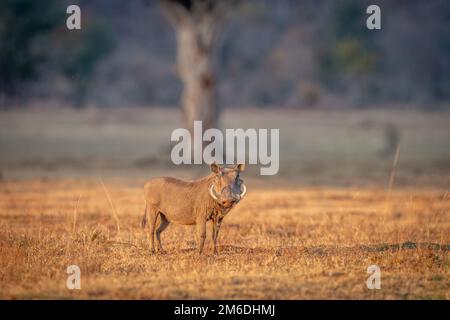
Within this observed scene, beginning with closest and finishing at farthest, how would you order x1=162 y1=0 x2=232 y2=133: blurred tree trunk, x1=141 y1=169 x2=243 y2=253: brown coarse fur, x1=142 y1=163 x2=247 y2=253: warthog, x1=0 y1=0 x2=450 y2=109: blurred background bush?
x1=142 y1=163 x2=247 y2=253: warthog
x1=141 y1=169 x2=243 y2=253: brown coarse fur
x1=162 y1=0 x2=232 y2=133: blurred tree trunk
x1=0 y1=0 x2=450 y2=109: blurred background bush

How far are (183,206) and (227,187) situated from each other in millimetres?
994

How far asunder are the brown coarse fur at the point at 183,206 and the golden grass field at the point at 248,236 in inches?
14.1

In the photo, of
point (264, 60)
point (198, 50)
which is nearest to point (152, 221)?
point (198, 50)

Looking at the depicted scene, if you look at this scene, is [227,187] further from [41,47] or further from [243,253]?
[41,47]

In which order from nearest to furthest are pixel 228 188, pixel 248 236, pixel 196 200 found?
1. pixel 228 188
2. pixel 196 200
3. pixel 248 236

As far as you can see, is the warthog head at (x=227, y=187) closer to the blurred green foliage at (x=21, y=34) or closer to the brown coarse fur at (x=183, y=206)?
the brown coarse fur at (x=183, y=206)

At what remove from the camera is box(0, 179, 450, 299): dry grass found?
352 inches

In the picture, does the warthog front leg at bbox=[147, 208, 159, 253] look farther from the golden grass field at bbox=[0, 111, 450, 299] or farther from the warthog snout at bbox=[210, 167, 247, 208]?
the warthog snout at bbox=[210, 167, 247, 208]

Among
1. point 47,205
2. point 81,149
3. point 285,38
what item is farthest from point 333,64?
point 47,205

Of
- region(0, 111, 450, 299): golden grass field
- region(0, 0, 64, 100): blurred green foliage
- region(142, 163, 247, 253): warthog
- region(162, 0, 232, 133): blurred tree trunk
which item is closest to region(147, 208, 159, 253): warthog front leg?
region(142, 163, 247, 253): warthog

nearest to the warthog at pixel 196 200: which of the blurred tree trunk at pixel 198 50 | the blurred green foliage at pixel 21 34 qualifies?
the blurred tree trunk at pixel 198 50

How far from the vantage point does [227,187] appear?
10.1m

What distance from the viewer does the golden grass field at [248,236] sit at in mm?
9070
